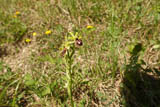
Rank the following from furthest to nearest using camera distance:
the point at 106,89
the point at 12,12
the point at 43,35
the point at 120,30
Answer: the point at 12,12 → the point at 43,35 → the point at 120,30 → the point at 106,89

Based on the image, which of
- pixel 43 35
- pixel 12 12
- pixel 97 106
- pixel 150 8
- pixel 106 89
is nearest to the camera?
pixel 97 106

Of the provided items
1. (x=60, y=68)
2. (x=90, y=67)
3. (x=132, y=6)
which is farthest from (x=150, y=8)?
(x=60, y=68)

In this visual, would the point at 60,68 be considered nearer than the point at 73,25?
Yes

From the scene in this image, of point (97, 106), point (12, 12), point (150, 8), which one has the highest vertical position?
point (12, 12)

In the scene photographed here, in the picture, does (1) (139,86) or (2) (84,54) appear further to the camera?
(2) (84,54)

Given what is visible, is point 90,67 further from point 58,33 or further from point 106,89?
point 58,33
